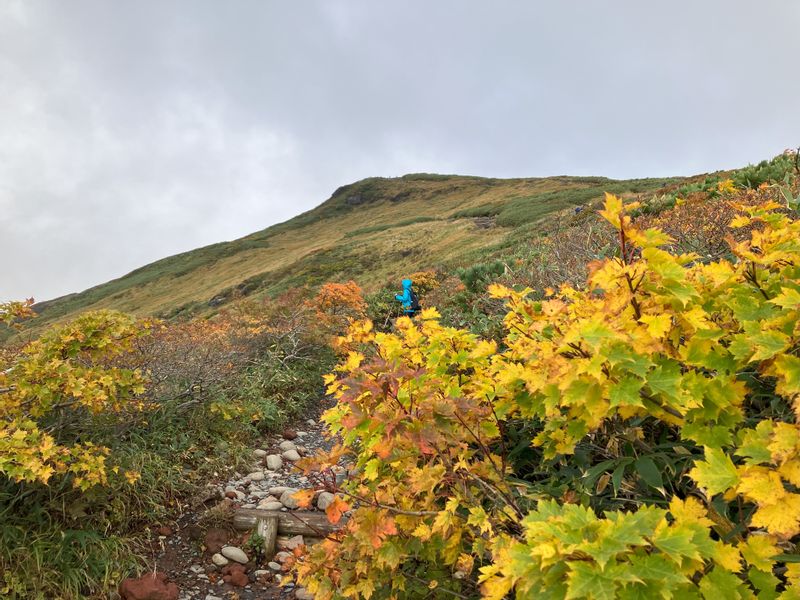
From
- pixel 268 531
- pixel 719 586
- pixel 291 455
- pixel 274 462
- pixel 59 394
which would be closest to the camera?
pixel 719 586

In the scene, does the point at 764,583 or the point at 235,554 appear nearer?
the point at 764,583

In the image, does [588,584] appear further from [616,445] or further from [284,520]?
[284,520]

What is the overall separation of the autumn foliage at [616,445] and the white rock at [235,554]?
2.32 m

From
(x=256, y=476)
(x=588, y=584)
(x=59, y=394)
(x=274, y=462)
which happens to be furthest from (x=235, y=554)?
(x=588, y=584)

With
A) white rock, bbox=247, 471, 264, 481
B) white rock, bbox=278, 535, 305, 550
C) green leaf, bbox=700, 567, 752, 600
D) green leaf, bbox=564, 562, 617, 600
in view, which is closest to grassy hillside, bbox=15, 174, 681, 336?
white rock, bbox=247, 471, 264, 481

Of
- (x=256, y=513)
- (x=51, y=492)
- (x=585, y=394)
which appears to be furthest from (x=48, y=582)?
(x=585, y=394)

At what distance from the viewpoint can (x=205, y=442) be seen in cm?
585

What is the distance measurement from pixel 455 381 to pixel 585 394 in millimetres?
1212

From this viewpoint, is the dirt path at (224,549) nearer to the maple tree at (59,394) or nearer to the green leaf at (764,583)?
the maple tree at (59,394)

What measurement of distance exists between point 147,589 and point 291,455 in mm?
2685

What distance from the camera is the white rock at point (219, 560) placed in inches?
167

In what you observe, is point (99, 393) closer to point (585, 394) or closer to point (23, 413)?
point (23, 413)

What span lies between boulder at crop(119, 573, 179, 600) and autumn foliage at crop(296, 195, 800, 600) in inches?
84.6

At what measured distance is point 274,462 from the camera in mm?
6031
